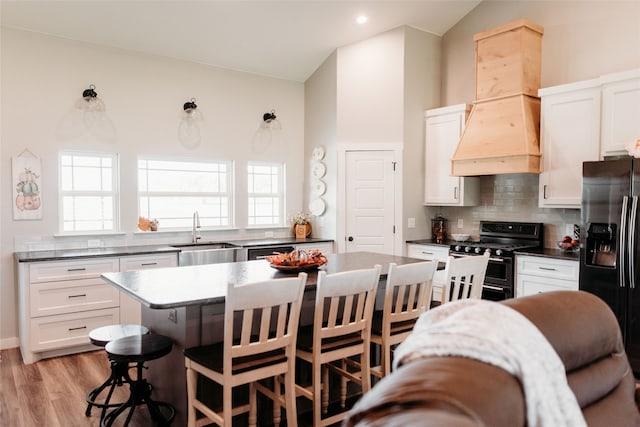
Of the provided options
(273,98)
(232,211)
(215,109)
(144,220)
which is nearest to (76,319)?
(144,220)

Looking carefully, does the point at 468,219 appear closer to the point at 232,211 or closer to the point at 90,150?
the point at 232,211

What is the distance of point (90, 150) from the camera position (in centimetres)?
489

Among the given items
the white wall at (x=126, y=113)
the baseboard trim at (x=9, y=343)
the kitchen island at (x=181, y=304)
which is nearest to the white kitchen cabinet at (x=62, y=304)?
the baseboard trim at (x=9, y=343)

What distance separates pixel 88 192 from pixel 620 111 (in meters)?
5.23

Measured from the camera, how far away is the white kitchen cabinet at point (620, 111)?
3.92 meters

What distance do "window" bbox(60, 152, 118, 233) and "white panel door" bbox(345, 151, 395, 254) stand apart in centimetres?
272

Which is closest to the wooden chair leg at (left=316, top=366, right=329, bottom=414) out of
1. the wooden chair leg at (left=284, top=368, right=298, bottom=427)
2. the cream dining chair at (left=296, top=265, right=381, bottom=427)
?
the cream dining chair at (left=296, top=265, right=381, bottom=427)

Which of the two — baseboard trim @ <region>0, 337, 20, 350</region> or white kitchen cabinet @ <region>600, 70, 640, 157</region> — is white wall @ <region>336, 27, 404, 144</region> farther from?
baseboard trim @ <region>0, 337, 20, 350</region>

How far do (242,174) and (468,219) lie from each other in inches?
115

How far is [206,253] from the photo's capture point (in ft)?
16.8

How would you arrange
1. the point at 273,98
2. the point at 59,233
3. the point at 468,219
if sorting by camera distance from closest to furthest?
the point at 59,233 < the point at 468,219 < the point at 273,98

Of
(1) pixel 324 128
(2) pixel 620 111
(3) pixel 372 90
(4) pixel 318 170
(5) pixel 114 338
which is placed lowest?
(5) pixel 114 338

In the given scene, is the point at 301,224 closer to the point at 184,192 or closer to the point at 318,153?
the point at 318,153

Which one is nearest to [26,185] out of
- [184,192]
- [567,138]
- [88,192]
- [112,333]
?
[88,192]
